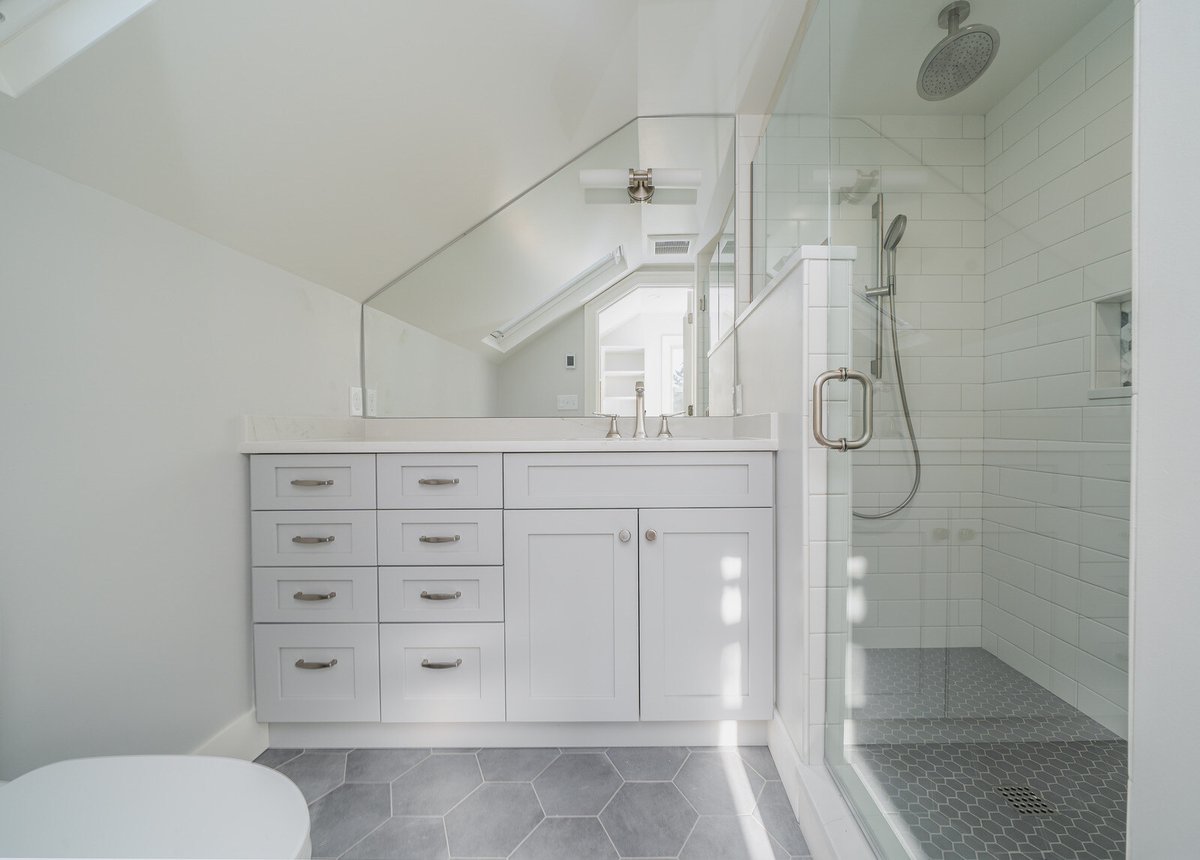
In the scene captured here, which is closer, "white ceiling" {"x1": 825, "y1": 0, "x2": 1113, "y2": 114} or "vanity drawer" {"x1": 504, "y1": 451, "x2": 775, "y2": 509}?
"white ceiling" {"x1": 825, "y1": 0, "x2": 1113, "y2": 114}

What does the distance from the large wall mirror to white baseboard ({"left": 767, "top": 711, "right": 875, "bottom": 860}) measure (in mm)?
1194

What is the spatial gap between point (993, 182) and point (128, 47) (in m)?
1.53

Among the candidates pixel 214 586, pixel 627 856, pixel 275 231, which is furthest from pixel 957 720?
pixel 275 231

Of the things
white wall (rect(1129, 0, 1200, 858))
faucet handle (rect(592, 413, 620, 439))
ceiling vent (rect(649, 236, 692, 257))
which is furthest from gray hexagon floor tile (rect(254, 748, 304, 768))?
ceiling vent (rect(649, 236, 692, 257))

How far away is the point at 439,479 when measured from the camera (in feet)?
4.94

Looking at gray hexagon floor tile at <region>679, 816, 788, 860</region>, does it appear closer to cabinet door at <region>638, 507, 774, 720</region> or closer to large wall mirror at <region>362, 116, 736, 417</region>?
cabinet door at <region>638, 507, 774, 720</region>

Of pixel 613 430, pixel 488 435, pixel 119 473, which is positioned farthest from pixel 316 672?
pixel 613 430

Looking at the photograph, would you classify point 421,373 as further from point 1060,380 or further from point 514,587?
point 1060,380

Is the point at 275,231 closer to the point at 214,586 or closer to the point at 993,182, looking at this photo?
the point at 214,586

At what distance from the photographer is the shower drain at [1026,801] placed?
1.96ft

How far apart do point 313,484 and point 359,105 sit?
3.57 ft

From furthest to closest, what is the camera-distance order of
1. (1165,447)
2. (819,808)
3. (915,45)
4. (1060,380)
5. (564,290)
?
1. (564,290)
2. (819,808)
3. (915,45)
4. (1060,380)
5. (1165,447)

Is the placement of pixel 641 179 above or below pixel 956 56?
above

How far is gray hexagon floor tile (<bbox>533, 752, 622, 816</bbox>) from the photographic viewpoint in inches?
49.8
